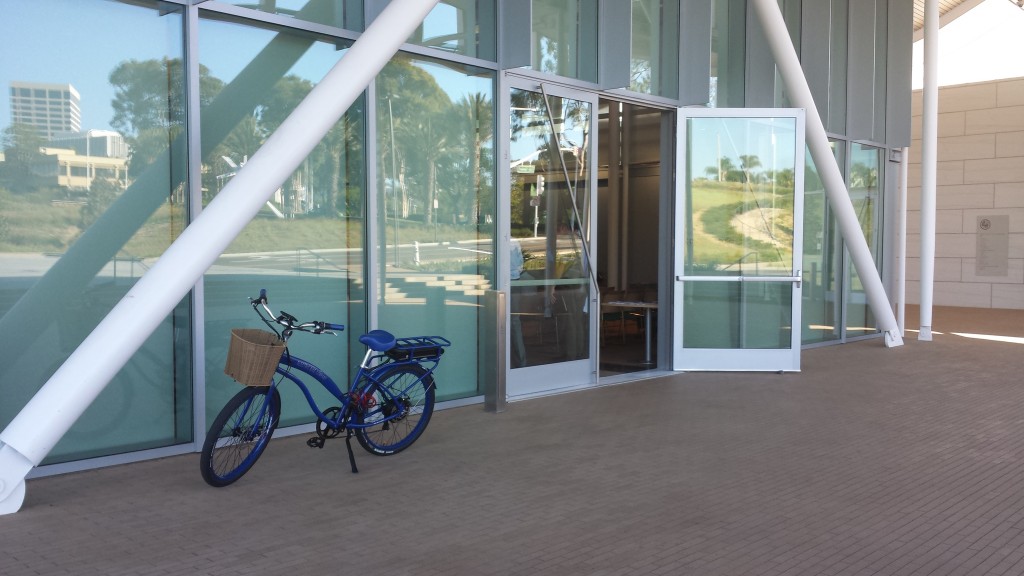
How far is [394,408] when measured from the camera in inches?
233

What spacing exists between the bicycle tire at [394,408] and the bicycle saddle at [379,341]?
0.21 m

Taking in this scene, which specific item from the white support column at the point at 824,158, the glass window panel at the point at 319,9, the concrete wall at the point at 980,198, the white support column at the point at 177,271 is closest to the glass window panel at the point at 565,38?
the white support column at the point at 824,158

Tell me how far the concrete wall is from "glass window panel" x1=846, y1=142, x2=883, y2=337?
8.63 m

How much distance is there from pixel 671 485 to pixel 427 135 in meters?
Answer: 3.63

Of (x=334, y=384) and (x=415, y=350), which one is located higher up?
(x=415, y=350)

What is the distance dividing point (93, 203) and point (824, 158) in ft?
26.5

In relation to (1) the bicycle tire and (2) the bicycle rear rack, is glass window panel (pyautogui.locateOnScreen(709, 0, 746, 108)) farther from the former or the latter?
(1) the bicycle tire

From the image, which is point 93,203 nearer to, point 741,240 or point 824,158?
point 741,240

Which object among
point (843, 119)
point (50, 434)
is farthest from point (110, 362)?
point (843, 119)

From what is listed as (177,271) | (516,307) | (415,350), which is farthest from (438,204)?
(177,271)

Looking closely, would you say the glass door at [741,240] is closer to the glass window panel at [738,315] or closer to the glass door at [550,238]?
the glass window panel at [738,315]

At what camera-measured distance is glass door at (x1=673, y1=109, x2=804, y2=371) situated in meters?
10.1

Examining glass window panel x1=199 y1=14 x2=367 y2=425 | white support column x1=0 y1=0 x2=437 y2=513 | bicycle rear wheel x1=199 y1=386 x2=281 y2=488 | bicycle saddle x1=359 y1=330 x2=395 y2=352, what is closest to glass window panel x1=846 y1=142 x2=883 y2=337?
glass window panel x1=199 y1=14 x2=367 y2=425

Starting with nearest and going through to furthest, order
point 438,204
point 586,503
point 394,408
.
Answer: point 586,503
point 394,408
point 438,204
